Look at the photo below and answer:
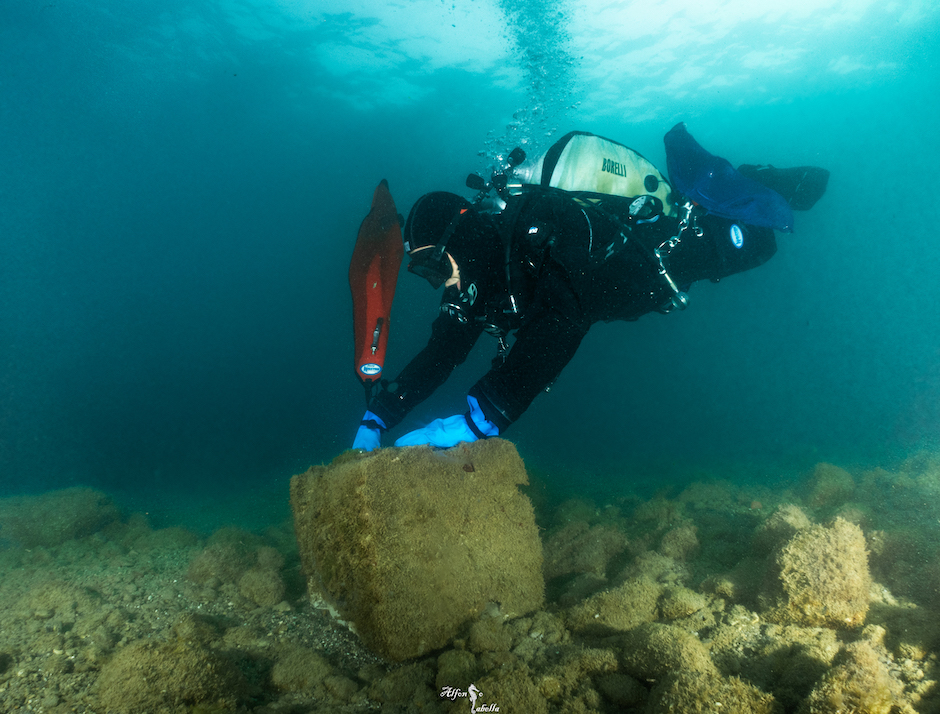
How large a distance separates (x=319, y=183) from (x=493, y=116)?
70.4 feet

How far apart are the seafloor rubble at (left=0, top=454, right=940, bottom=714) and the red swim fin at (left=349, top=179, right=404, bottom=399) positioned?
6.17ft

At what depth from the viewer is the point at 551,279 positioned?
8.65 feet

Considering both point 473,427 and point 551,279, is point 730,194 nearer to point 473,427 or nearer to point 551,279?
point 551,279

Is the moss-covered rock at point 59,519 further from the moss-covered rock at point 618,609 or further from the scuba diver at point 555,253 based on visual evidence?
the moss-covered rock at point 618,609

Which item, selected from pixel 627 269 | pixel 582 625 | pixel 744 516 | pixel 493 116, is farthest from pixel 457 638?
pixel 493 116

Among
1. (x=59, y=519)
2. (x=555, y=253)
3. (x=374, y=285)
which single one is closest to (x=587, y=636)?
(x=555, y=253)

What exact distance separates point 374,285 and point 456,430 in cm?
207

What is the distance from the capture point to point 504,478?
274 cm

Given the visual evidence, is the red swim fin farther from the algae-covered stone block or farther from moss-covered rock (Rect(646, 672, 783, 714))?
moss-covered rock (Rect(646, 672, 783, 714))

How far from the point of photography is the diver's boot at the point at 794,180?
4.31 meters

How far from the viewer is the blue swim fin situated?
3426mm

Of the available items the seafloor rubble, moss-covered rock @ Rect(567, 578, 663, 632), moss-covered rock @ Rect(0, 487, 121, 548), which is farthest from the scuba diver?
moss-covered rock @ Rect(0, 487, 121, 548)

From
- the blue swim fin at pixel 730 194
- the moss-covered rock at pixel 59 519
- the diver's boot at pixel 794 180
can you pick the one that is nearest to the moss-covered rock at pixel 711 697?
the blue swim fin at pixel 730 194

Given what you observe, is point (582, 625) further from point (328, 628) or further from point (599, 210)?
point (599, 210)
